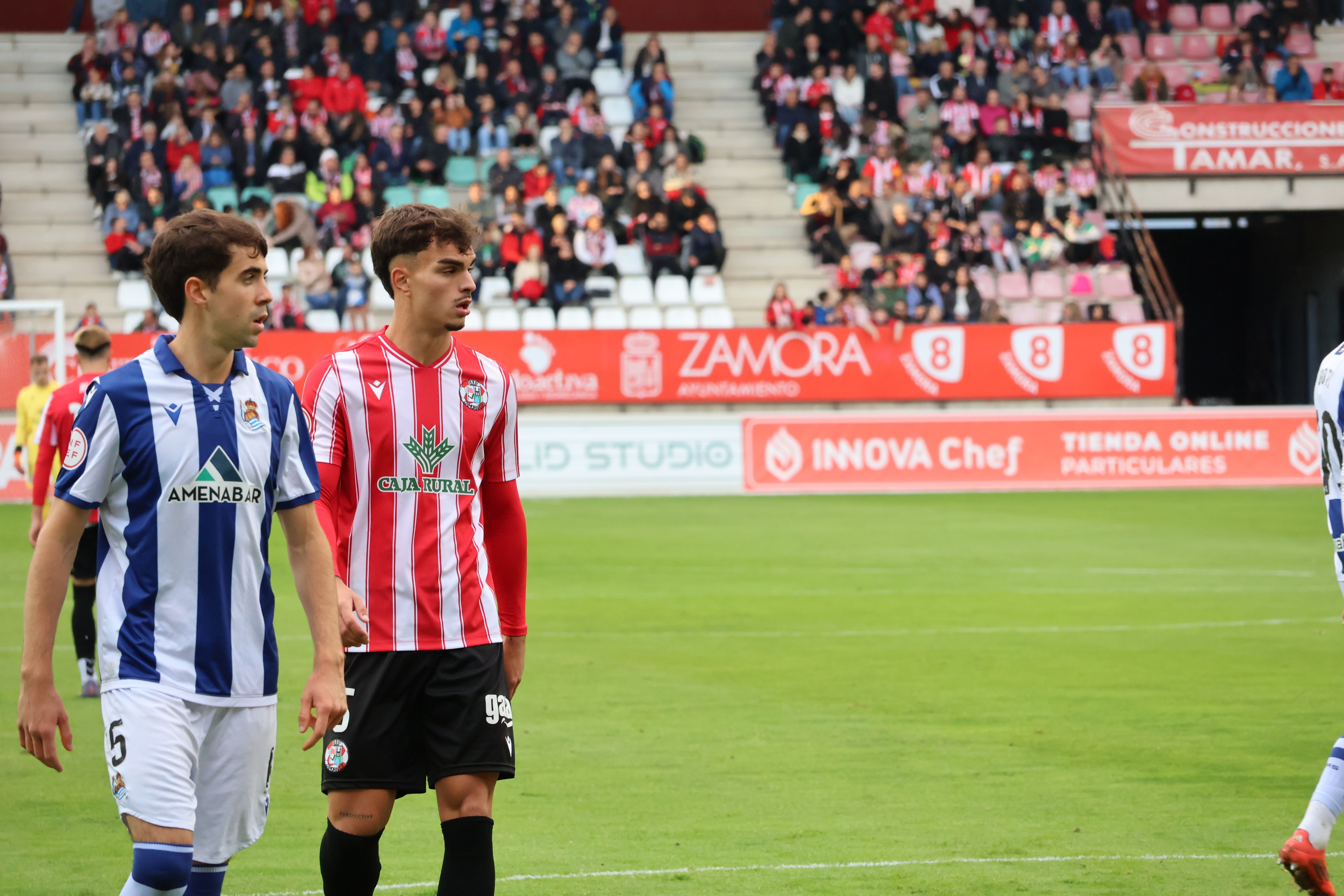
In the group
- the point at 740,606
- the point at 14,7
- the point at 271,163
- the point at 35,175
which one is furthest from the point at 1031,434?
the point at 14,7

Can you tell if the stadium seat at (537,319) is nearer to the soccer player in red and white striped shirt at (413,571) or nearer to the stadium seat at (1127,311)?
the stadium seat at (1127,311)

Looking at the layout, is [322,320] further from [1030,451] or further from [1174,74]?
[1174,74]

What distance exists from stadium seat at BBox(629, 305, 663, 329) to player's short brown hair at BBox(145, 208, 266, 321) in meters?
23.0

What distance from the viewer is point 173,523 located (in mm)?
3760

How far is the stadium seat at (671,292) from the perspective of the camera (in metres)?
27.9

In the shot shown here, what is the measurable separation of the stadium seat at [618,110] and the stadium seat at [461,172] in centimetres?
324

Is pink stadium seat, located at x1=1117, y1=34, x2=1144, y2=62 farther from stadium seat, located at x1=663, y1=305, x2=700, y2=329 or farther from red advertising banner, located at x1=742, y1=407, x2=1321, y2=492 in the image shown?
stadium seat, located at x1=663, y1=305, x2=700, y2=329

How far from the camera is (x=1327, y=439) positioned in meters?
5.09

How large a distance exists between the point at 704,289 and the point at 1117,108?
30.4 ft

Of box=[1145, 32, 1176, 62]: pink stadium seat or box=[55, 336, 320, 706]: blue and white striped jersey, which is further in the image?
box=[1145, 32, 1176, 62]: pink stadium seat

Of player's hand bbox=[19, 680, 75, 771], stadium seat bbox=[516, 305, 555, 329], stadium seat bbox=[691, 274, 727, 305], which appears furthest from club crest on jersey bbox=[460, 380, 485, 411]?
stadium seat bbox=[691, 274, 727, 305]

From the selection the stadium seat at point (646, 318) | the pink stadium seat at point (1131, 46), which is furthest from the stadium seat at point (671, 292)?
the pink stadium seat at point (1131, 46)

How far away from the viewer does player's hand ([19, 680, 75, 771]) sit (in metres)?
3.65

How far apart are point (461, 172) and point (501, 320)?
4757mm
